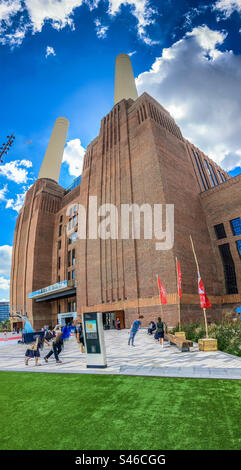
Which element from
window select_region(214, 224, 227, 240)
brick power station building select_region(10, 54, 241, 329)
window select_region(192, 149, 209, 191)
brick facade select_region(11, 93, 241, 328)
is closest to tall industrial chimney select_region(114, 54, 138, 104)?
brick power station building select_region(10, 54, 241, 329)

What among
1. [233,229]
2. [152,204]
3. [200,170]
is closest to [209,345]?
[152,204]

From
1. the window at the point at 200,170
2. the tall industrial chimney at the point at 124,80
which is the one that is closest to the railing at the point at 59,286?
the window at the point at 200,170

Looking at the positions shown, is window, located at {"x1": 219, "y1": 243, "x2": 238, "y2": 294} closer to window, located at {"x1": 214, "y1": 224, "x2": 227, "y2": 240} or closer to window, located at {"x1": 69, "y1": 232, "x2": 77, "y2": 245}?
window, located at {"x1": 214, "y1": 224, "x2": 227, "y2": 240}

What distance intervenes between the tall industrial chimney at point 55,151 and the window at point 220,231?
65701 mm

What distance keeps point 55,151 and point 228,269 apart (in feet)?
270

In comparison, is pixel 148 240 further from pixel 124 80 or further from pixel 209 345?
pixel 124 80

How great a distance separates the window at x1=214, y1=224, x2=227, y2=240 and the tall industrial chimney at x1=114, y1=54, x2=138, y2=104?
48.3 meters

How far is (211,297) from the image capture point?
113ft

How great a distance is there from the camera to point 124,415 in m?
4.96

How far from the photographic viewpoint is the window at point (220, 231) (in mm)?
37750

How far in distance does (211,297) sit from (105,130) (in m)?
34.0

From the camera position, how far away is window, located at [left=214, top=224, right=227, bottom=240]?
37.8 m

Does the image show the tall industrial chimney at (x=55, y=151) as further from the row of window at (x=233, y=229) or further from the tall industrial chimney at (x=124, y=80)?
the row of window at (x=233, y=229)
